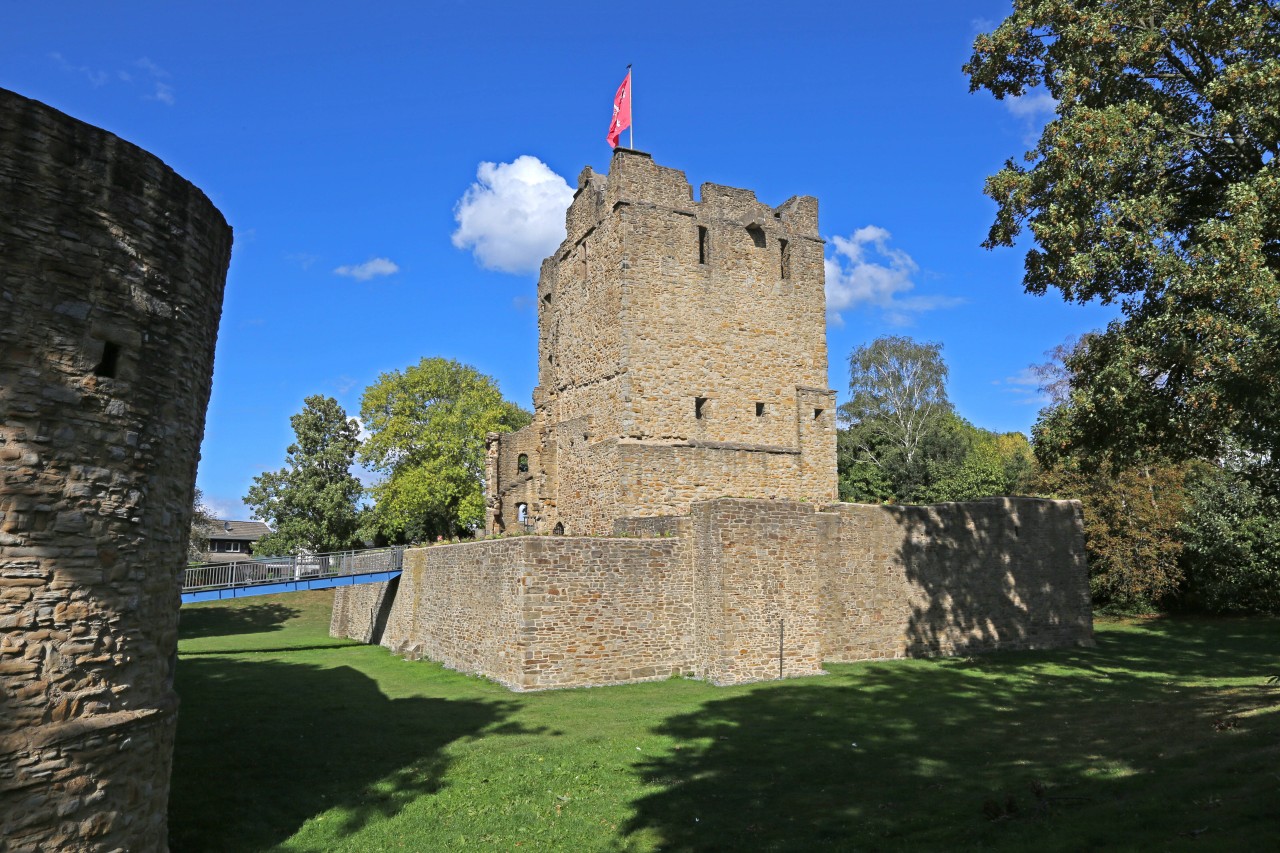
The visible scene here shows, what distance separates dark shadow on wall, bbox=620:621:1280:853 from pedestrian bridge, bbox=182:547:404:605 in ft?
50.2

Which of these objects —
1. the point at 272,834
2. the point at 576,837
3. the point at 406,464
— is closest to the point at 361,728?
the point at 272,834

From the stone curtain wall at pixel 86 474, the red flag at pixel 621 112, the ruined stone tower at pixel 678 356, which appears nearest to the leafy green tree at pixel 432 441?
the ruined stone tower at pixel 678 356

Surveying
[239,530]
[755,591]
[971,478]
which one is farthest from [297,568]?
[239,530]

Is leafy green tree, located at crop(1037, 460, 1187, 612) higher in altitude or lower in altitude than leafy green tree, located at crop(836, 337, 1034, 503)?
lower

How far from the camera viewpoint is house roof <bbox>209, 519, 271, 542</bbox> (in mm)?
65312

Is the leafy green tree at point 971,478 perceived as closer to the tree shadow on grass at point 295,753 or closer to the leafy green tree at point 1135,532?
the leafy green tree at point 1135,532

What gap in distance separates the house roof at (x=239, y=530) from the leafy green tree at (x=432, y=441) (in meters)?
27.9

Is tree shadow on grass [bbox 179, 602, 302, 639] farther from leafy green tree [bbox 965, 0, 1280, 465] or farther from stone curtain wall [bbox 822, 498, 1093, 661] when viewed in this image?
leafy green tree [bbox 965, 0, 1280, 465]

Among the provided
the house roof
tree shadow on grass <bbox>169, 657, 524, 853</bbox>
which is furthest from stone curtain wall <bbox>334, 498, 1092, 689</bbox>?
the house roof

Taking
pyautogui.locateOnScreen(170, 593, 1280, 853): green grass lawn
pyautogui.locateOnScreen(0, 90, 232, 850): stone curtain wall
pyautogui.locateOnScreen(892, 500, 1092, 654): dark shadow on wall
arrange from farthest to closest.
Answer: pyautogui.locateOnScreen(892, 500, 1092, 654): dark shadow on wall, pyautogui.locateOnScreen(170, 593, 1280, 853): green grass lawn, pyautogui.locateOnScreen(0, 90, 232, 850): stone curtain wall

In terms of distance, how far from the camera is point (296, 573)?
2653 cm

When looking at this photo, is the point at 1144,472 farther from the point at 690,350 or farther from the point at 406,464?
the point at 406,464

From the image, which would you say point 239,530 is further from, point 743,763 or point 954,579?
point 743,763

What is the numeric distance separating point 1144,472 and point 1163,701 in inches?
809
